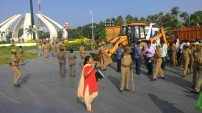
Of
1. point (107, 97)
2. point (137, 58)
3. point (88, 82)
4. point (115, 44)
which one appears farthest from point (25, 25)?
point (88, 82)

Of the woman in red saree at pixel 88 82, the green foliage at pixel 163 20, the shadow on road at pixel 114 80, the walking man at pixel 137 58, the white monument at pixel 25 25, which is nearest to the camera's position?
the woman in red saree at pixel 88 82

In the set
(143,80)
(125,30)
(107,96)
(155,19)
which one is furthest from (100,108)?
(155,19)

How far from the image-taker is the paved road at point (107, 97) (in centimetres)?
907

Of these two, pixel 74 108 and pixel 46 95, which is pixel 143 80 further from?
pixel 74 108

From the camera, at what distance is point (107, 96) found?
35.7 feet

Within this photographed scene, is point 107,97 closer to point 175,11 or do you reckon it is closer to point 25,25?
point 175,11

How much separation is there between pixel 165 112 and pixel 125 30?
15.7m

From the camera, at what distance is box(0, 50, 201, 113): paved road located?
9070 millimetres

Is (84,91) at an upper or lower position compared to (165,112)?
upper

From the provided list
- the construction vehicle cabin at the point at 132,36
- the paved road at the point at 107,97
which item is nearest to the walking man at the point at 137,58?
the paved road at the point at 107,97

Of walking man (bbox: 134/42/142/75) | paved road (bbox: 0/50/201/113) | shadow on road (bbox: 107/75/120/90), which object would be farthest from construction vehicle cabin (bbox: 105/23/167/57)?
paved road (bbox: 0/50/201/113)

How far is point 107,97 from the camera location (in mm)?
10719

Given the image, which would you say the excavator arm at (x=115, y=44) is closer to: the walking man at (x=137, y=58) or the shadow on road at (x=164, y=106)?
the walking man at (x=137, y=58)

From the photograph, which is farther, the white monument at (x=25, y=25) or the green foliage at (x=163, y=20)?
the white monument at (x=25, y=25)
